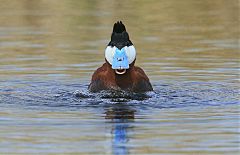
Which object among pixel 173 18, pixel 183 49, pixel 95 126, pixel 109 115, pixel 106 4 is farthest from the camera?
pixel 106 4

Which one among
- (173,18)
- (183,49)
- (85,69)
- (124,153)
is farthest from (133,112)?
(173,18)

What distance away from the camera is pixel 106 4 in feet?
85.1

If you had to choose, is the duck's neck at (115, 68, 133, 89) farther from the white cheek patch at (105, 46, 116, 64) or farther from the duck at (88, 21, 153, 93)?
the white cheek patch at (105, 46, 116, 64)

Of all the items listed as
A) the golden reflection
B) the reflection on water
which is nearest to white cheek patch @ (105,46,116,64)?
the reflection on water

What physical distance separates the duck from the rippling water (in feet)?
0.51

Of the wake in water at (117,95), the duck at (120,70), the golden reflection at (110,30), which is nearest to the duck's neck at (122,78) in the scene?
the duck at (120,70)

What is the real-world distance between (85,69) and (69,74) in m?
0.56

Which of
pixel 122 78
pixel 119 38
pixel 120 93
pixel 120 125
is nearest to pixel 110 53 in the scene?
pixel 119 38

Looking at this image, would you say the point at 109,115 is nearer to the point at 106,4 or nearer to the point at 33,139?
the point at 33,139

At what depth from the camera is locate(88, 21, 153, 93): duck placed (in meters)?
13.2

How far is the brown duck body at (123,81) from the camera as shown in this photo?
13.5 meters

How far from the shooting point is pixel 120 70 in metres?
13.4

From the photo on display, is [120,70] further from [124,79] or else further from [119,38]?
[119,38]

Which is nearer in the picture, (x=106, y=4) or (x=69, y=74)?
(x=69, y=74)
